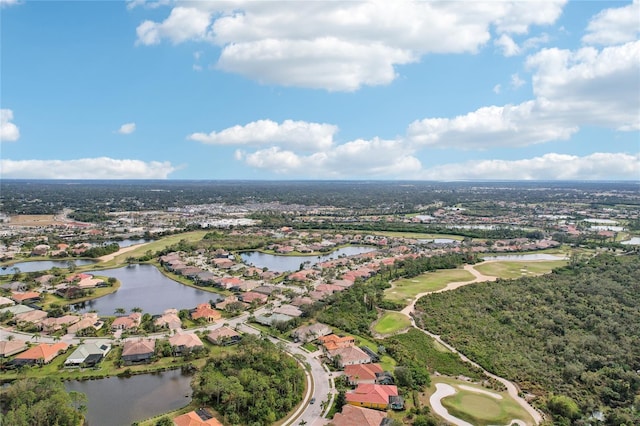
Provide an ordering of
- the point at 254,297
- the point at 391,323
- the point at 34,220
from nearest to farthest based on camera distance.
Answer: the point at 391,323 < the point at 254,297 < the point at 34,220

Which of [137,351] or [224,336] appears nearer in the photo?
[137,351]

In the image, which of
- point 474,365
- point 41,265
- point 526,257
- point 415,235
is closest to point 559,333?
point 474,365

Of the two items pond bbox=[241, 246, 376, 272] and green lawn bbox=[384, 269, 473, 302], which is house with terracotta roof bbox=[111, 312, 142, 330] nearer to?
→ green lawn bbox=[384, 269, 473, 302]

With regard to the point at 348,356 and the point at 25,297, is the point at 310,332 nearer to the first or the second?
the point at 348,356

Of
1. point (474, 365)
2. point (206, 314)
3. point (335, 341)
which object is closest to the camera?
point (474, 365)

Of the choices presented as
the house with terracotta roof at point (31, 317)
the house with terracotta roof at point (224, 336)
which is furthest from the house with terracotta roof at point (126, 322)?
the house with terracotta roof at point (224, 336)

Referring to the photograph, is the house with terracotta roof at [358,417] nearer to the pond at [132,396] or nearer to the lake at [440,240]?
the pond at [132,396]

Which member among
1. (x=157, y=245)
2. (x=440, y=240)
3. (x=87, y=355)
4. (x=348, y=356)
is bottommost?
(x=87, y=355)

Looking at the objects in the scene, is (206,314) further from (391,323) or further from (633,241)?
(633,241)

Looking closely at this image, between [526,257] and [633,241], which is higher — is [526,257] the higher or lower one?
the lower one

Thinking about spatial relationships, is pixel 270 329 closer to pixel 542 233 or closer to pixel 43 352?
pixel 43 352
